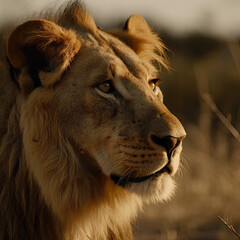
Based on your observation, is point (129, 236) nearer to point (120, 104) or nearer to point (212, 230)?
point (120, 104)

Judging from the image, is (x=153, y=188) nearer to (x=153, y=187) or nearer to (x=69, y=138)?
(x=153, y=187)

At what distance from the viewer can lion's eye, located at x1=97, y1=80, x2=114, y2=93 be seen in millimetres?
3740

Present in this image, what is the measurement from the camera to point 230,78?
2017 cm

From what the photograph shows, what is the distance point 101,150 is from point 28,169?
1.77ft

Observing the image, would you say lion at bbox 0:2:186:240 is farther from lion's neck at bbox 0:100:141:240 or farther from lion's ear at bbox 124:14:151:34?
lion's ear at bbox 124:14:151:34

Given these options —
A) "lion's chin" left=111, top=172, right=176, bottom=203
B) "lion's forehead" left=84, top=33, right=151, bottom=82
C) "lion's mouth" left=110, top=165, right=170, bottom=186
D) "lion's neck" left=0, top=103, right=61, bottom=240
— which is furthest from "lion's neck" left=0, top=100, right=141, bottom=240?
"lion's forehead" left=84, top=33, right=151, bottom=82

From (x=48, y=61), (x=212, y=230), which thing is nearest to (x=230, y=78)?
(x=212, y=230)

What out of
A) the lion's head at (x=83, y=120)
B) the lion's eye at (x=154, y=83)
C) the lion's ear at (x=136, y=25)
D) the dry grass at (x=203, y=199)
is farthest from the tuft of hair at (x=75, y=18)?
the dry grass at (x=203, y=199)

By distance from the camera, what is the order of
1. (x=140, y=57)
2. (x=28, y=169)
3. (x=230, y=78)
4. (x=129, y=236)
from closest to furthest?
(x=28, y=169)
(x=129, y=236)
(x=140, y=57)
(x=230, y=78)

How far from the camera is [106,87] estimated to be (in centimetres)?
376

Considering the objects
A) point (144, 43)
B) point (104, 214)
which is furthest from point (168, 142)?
point (144, 43)

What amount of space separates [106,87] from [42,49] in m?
0.53

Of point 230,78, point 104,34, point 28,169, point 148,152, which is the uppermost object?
point 104,34

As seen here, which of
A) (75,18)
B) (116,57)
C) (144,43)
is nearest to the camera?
(116,57)
